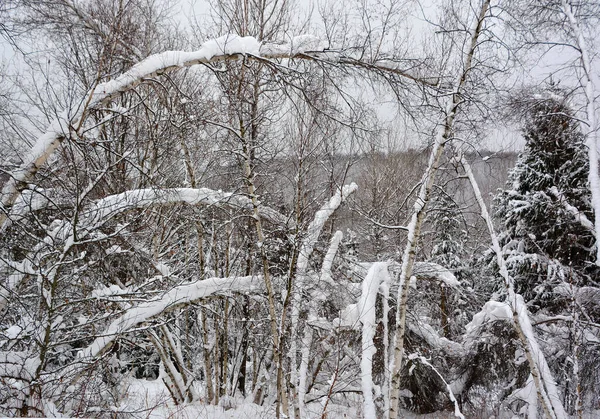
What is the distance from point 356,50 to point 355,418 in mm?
8036

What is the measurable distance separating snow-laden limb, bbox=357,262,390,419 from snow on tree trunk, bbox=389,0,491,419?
316 millimetres

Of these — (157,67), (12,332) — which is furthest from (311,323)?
(157,67)

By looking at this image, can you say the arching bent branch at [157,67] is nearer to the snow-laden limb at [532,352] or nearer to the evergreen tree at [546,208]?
the snow-laden limb at [532,352]

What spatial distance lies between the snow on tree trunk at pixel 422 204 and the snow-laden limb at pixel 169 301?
8.37 ft

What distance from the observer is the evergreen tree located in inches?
412

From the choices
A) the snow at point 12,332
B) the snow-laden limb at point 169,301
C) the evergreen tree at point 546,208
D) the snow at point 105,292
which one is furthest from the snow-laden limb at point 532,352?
the snow at point 12,332

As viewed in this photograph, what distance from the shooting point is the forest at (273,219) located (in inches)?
173

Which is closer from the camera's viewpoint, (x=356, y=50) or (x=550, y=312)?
(x=356, y=50)

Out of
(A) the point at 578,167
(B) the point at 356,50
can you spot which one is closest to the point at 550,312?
(A) the point at 578,167

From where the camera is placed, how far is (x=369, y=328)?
6.11 metres

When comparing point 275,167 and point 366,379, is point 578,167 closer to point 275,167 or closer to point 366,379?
point 275,167

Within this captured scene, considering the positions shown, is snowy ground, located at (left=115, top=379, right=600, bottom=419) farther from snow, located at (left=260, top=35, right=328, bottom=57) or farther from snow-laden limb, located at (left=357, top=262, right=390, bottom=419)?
snow, located at (left=260, top=35, right=328, bottom=57)

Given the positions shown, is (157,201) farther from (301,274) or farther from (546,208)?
(546,208)

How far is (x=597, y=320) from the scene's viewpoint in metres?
8.41
